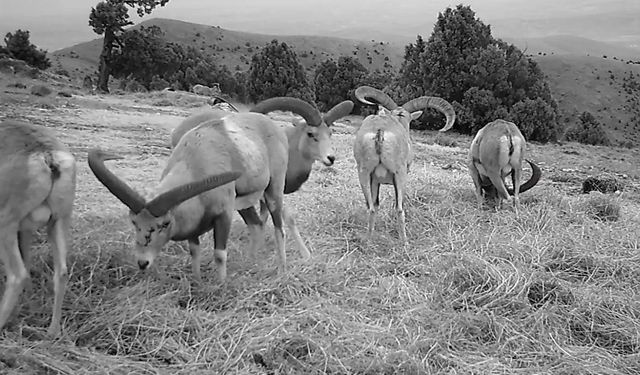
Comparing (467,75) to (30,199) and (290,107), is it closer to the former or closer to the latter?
(290,107)

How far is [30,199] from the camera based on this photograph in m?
5.09

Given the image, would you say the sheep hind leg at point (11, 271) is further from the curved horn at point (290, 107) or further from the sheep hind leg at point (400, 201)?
the sheep hind leg at point (400, 201)

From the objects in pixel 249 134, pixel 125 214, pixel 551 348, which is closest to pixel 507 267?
pixel 551 348

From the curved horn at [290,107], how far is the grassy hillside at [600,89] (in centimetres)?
Answer: 5170

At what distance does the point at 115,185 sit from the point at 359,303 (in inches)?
103

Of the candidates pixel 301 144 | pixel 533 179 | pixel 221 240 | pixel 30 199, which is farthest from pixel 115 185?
pixel 533 179

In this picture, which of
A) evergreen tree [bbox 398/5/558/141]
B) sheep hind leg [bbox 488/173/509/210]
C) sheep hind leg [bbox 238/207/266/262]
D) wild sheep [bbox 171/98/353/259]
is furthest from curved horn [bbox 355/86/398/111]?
evergreen tree [bbox 398/5/558/141]

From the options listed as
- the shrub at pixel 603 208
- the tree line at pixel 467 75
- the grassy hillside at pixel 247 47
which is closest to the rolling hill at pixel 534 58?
the grassy hillside at pixel 247 47

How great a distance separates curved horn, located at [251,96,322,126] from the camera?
26.0 feet

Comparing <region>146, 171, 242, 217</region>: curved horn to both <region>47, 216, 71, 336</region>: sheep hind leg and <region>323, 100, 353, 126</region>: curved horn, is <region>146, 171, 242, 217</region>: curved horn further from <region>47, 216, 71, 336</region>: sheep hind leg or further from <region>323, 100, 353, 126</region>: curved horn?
<region>323, 100, 353, 126</region>: curved horn

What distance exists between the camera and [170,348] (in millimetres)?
5402

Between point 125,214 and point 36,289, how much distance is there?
96.5 inches

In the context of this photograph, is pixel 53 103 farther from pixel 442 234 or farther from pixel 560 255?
pixel 560 255

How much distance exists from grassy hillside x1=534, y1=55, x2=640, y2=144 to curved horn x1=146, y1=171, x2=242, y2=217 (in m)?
54.4
